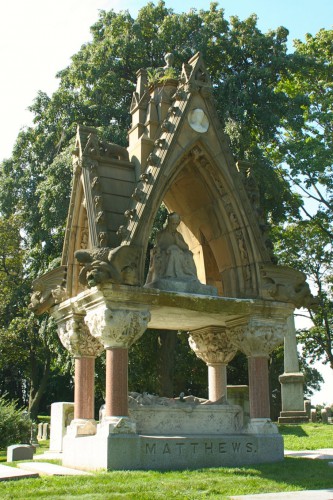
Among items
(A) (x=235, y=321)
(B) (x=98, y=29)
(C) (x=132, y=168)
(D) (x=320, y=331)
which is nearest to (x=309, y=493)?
(A) (x=235, y=321)

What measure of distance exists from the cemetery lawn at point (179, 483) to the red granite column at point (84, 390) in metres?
3.07

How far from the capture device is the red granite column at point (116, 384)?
11.0 metres

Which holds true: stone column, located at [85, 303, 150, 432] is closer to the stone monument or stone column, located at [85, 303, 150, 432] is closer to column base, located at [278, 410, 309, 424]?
the stone monument

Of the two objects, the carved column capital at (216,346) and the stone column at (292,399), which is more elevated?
the carved column capital at (216,346)

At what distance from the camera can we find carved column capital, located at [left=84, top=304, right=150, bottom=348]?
36.9 ft

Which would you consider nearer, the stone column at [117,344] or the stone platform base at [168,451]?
the stone platform base at [168,451]

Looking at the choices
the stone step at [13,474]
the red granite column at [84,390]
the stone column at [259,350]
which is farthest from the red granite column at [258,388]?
the stone step at [13,474]

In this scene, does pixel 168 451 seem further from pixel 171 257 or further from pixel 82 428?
pixel 171 257

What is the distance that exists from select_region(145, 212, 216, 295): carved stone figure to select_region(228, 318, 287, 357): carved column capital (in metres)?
1.01

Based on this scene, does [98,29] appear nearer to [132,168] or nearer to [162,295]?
[132,168]

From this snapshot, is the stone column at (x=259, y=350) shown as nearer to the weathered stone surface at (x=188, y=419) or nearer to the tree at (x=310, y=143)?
the weathered stone surface at (x=188, y=419)

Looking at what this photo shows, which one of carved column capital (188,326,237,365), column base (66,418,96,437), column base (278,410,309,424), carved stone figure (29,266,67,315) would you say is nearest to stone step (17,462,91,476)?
column base (66,418,96,437)

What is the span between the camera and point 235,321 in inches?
521

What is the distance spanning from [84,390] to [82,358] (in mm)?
663
